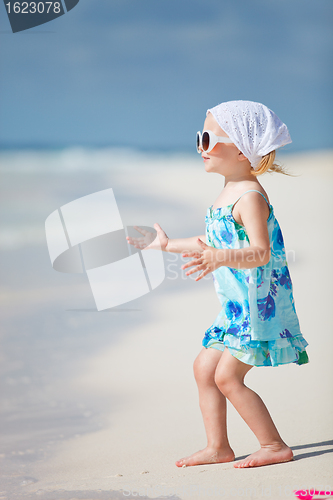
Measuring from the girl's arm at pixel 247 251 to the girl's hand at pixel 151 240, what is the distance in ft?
0.79

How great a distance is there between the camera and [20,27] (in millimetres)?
2129

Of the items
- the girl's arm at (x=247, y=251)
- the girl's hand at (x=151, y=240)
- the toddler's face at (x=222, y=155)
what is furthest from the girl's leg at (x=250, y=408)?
the toddler's face at (x=222, y=155)

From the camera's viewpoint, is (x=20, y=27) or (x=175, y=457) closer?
(x=175, y=457)

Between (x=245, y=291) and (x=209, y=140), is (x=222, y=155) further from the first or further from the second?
(x=245, y=291)

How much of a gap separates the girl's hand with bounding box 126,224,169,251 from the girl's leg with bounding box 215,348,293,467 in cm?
33

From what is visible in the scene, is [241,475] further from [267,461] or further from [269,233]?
[269,233]

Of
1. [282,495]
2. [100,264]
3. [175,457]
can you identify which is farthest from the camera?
[100,264]

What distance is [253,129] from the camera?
1.15 metres

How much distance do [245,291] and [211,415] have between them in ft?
0.98

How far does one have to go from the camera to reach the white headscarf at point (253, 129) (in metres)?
1.14

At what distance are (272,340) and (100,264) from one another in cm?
84

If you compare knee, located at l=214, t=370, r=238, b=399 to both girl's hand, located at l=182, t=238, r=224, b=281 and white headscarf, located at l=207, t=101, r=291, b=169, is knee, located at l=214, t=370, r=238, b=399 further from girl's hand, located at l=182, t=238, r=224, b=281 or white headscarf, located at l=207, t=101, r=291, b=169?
white headscarf, located at l=207, t=101, r=291, b=169

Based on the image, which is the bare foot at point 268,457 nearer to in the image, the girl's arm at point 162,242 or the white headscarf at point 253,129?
the girl's arm at point 162,242

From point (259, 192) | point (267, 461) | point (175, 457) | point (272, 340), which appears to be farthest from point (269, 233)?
point (175, 457)
